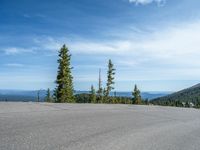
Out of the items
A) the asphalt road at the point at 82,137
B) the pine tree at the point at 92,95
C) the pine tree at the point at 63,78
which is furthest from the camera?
the pine tree at the point at 92,95

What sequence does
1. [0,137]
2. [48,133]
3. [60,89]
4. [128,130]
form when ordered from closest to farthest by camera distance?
[0,137], [48,133], [128,130], [60,89]

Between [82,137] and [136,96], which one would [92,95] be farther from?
[82,137]

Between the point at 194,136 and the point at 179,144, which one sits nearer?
the point at 179,144

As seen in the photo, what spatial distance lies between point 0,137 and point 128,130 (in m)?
4.22

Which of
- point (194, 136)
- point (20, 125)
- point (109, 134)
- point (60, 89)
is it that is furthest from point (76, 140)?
point (60, 89)

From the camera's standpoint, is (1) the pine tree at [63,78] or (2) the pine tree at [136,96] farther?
(2) the pine tree at [136,96]

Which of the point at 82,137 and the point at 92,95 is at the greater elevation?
the point at 92,95

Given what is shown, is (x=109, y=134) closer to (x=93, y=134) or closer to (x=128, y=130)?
(x=93, y=134)

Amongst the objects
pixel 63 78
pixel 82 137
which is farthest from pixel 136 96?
pixel 82 137

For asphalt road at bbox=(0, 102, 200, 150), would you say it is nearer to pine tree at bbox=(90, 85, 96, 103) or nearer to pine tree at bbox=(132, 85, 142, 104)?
pine tree at bbox=(90, 85, 96, 103)

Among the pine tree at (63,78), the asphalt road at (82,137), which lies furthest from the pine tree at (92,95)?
the asphalt road at (82,137)

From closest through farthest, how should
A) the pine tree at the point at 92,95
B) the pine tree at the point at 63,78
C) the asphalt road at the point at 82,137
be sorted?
1. the asphalt road at the point at 82,137
2. the pine tree at the point at 63,78
3. the pine tree at the point at 92,95

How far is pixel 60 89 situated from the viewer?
182 ft

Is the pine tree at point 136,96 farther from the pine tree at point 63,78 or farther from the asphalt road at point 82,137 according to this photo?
the asphalt road at point 82,137
